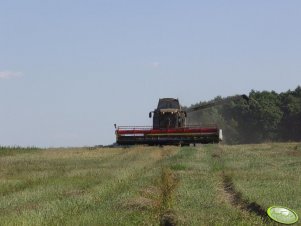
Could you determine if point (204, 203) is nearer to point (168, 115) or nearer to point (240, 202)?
point (240, 202)

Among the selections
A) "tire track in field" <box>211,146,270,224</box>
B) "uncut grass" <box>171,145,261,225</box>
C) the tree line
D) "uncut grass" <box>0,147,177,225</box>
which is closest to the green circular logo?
"tire track in field" <box>211,146,270,224</box>

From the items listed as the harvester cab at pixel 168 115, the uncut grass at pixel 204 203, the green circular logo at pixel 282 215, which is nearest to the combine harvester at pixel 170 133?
the harvester cab at pixel 168 115

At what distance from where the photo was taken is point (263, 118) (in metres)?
125

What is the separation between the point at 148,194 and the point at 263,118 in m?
110

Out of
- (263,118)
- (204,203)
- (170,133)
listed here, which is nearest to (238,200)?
(204,203)

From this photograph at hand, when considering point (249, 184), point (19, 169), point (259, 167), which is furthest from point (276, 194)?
point (19, 169)

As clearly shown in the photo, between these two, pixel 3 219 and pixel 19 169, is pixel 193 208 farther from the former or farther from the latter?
pixel 19 169

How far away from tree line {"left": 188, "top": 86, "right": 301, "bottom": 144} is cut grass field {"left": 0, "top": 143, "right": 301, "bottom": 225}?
94921 mm

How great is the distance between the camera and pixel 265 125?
412 feet

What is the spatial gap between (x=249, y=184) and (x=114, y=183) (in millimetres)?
4468

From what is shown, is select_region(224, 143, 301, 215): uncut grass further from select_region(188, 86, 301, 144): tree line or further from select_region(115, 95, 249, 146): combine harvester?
select_region(188, 86, 301, 144): tree line

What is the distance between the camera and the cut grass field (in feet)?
44.2

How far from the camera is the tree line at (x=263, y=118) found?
410 ft

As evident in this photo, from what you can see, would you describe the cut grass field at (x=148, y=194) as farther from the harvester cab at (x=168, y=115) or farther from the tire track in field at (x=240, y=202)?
the harvester cab at (x=168, y=115)
